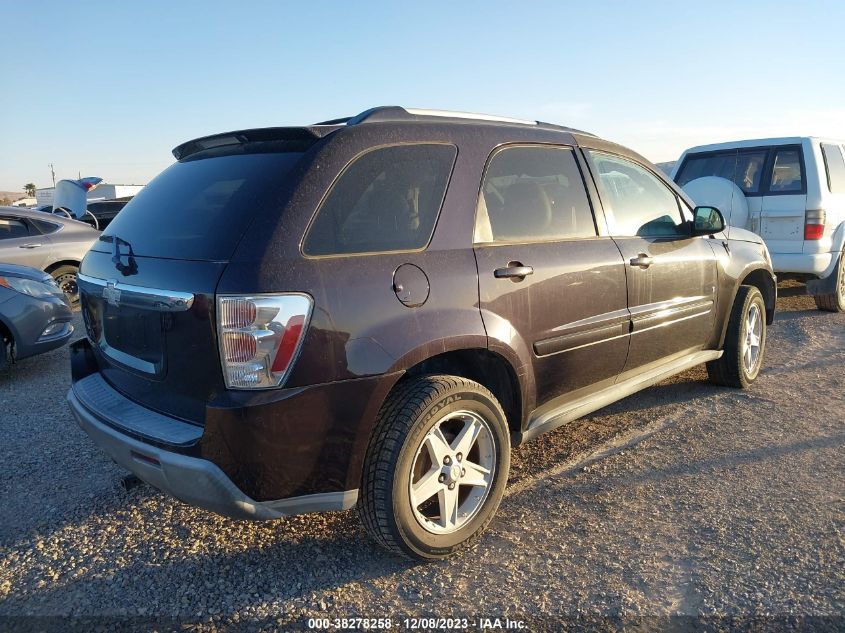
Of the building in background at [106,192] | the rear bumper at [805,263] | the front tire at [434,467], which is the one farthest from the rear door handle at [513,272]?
the building in background at [106,192]

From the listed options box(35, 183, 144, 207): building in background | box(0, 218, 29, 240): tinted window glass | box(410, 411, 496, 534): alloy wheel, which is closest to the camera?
box(410, 411, 496, 534): alloy wheel

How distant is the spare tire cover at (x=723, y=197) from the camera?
23.2ft

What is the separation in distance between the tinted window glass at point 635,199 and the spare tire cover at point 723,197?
3231mm

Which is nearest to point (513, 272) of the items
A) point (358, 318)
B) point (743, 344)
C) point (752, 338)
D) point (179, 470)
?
point (358, 318)

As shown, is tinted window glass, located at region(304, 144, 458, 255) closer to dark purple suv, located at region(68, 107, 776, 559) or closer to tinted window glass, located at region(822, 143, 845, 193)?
dark purple suv, located at region(68, 107, 776, 559)

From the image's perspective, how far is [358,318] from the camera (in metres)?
2.40

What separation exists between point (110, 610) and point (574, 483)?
7.13 ft

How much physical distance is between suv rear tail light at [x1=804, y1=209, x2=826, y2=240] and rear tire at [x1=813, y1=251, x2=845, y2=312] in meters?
0.58

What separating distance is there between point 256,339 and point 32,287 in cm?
426

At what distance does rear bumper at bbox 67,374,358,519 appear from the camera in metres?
2.29

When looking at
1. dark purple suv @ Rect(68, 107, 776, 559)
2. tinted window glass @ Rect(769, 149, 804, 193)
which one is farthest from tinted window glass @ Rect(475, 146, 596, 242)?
tinted window glass @ Rect(769, 149, 804, 193)

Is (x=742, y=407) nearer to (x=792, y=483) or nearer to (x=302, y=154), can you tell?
(x=792, y=483)

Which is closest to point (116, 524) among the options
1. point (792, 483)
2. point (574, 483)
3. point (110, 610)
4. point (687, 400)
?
point (110, 610)

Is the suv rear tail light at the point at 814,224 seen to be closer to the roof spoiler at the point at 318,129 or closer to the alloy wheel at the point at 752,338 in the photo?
the alloy wheel at the point at 752,338
